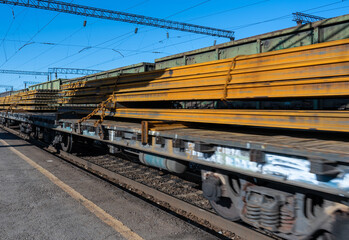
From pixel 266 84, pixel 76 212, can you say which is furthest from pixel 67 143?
pixel 266 84

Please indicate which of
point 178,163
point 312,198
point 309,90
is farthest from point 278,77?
point 178,163

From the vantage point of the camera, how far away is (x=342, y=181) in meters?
2.34

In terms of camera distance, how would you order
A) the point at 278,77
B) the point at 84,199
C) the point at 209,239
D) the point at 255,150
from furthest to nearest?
the point at 84,199 → the point at 209,239 → the point at 278,77 → the point at 255,150

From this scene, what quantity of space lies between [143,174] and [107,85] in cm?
242

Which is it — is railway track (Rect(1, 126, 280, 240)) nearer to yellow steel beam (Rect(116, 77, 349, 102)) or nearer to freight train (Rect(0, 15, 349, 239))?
freight train (Rect(0, 15, 349, 239))

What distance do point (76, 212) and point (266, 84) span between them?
136 inches

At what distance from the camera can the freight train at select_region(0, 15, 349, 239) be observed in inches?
106

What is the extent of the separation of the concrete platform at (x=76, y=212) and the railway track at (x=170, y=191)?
0.39 m

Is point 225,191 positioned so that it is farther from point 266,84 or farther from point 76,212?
point 76,212

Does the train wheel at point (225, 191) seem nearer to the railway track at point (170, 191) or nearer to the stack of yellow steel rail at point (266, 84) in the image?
the railway track at point (170, 191)


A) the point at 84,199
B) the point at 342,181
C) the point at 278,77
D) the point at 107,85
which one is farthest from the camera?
the point at 107,85

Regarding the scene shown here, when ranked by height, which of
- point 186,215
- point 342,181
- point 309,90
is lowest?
point 186,215

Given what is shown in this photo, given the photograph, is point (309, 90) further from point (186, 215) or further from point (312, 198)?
point (186, 215)

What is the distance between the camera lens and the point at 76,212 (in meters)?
4.57
